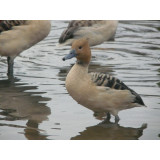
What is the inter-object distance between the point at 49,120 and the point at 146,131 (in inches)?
56.0

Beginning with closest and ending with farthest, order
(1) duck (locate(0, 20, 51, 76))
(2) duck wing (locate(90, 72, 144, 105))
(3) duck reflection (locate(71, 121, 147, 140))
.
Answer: (3) duck reflection (locate(71, 121, 147, 140)), (2) duck wing (locate(90, 72, 144, 105)), (1) duck (locate(0, 20, 51, 76))

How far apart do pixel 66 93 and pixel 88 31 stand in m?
3.27

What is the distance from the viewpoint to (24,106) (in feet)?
28.7

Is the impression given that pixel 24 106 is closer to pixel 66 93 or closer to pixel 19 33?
pixel 66 93

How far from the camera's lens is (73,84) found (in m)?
7.52

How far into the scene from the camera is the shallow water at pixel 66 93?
7527mm

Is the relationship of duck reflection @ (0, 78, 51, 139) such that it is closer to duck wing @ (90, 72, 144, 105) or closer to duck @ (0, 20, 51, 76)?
duck @ (0, 20, 51, 76)

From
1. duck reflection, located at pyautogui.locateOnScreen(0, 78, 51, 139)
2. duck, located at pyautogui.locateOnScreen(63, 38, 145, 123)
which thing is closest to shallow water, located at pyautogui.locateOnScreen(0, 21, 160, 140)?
duck reflection, located at pyautogui.locateOnScreen(0, 78, 51, 139)

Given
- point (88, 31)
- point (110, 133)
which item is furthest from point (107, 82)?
point (88, 31)

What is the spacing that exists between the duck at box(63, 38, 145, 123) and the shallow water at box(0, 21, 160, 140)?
0.94ft

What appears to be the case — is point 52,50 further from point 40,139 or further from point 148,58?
point 40,139

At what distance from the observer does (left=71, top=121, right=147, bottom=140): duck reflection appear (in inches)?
289

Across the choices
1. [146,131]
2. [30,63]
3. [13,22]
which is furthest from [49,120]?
[30,63]

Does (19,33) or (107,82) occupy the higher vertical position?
(19,33)
